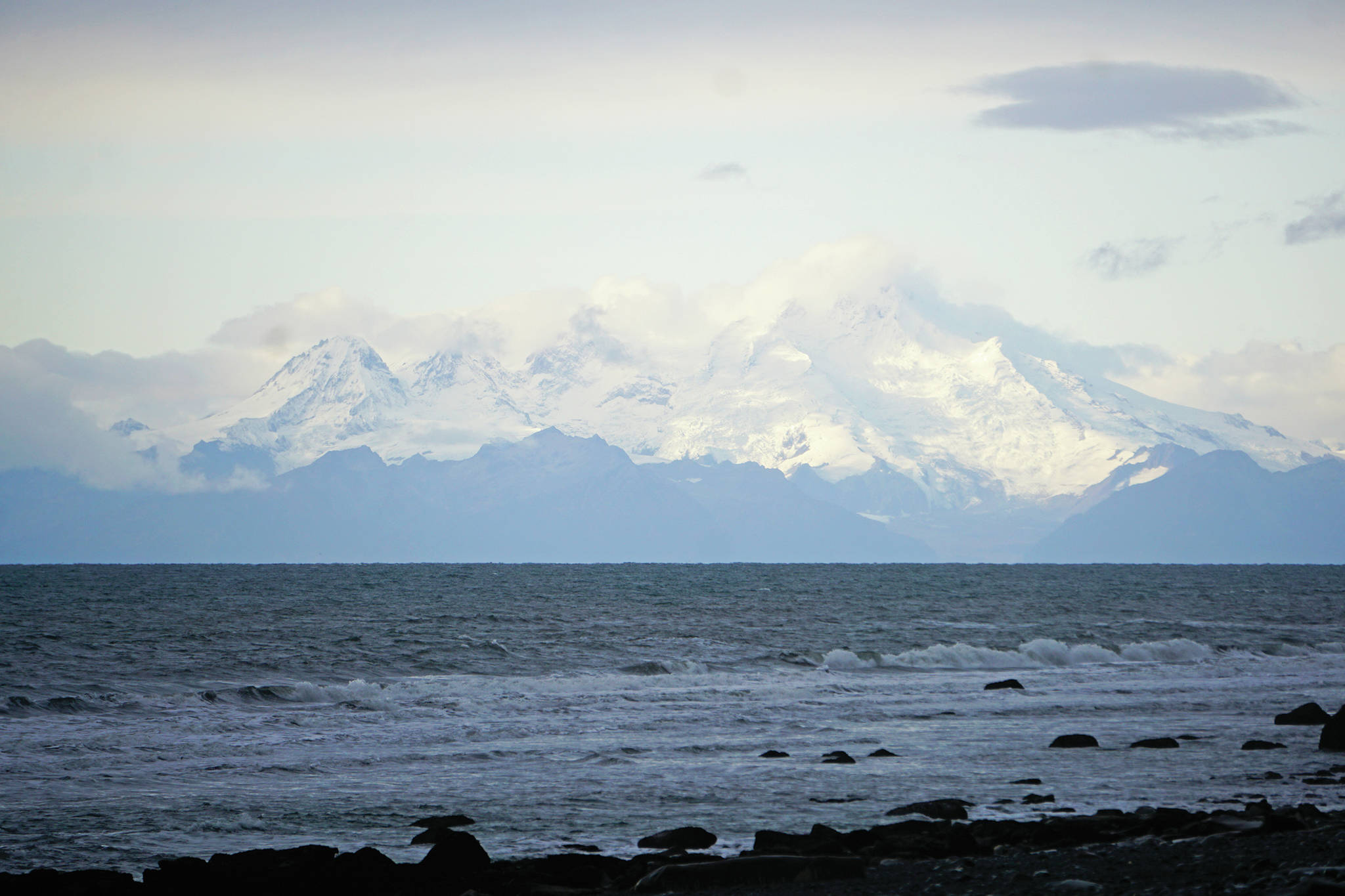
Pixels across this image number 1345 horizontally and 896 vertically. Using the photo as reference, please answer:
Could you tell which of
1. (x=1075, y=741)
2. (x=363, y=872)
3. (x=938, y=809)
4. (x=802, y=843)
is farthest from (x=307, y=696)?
(x=802, y=843)

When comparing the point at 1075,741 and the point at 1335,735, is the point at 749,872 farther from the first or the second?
the point at 1335,735

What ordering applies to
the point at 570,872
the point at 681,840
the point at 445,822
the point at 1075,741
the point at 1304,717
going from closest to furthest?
the point at 570,872
the point at 681,840
the point at 445,822
the point at 1075,741
the point at 1304,717

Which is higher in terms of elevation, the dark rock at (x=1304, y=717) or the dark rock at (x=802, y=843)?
the dark rock at (x=1304, y=717)

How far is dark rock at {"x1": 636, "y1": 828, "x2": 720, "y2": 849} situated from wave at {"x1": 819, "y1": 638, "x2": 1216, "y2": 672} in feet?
98.6

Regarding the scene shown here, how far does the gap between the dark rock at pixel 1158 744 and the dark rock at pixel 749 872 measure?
13.9 metres

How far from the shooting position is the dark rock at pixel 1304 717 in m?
32.0

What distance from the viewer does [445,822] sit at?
20906 millimetres

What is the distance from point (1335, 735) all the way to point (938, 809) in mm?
12008

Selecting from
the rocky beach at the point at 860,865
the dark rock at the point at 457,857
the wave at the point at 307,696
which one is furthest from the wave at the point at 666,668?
the dark rock at the point at 457,857

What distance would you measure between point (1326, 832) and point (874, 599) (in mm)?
85473

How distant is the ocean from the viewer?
2188 cm

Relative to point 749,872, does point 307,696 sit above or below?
below

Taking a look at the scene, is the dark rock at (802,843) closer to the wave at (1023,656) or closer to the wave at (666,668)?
the wave at (666,668)

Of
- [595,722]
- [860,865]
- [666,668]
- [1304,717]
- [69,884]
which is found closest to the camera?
[69,884]
